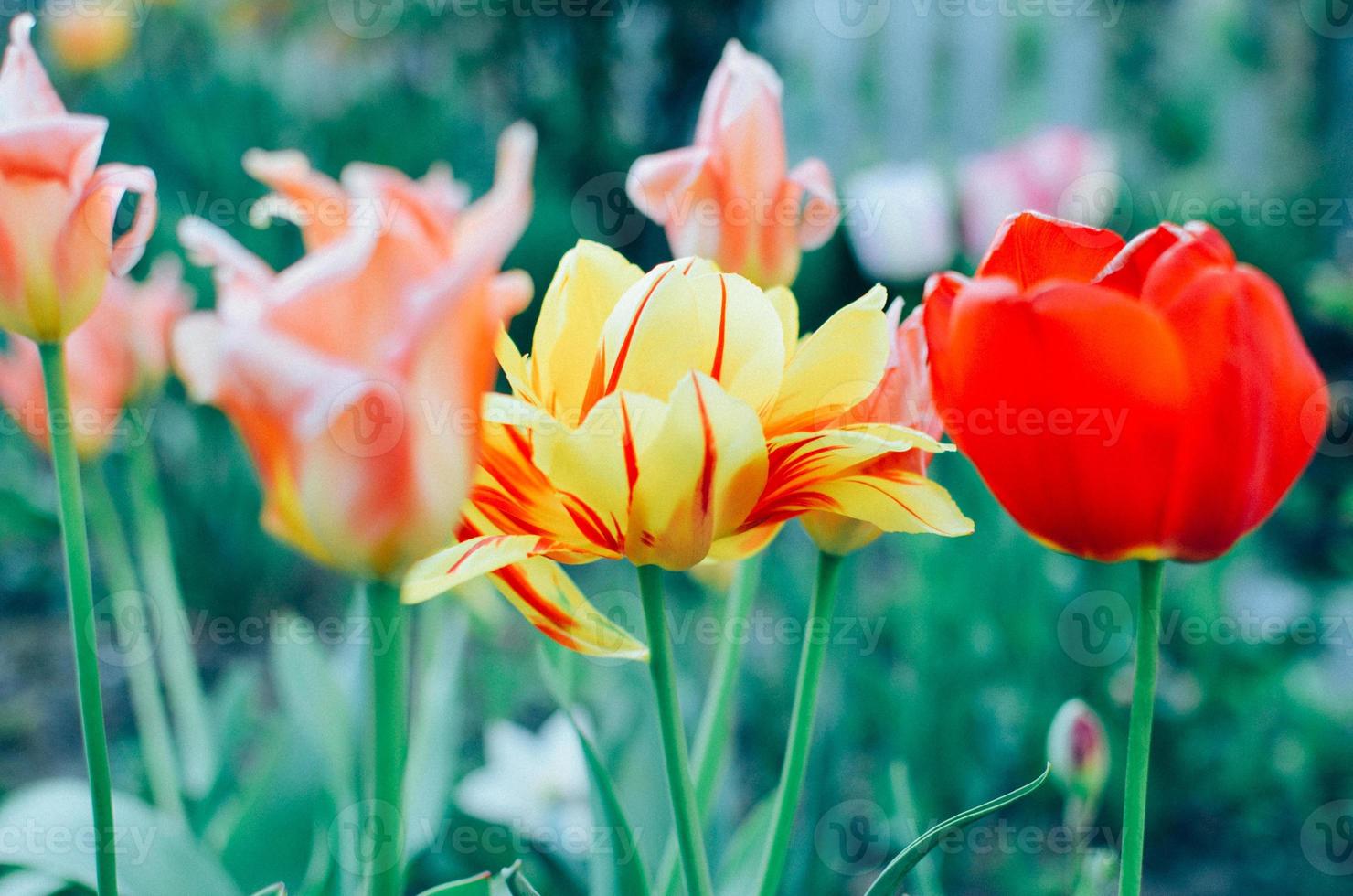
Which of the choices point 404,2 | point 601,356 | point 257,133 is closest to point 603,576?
point 257,133

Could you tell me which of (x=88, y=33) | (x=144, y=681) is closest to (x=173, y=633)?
(x=144, y=681)

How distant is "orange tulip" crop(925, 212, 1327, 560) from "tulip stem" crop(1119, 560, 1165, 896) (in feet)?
0.06

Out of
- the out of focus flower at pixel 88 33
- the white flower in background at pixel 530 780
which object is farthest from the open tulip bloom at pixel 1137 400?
the out of focus flower at pixel 88 33

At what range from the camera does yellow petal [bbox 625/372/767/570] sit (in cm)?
25

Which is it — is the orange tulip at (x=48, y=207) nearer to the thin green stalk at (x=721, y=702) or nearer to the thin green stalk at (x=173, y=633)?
the thin green stalk at (x=721, y=702)

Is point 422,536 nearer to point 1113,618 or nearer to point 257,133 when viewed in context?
point 1113,618

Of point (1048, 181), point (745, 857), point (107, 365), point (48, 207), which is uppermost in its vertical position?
point (48, 207)

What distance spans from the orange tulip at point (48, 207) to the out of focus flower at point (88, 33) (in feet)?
7.65

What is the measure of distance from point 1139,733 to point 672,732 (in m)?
0.10

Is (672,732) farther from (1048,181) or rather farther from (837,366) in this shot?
(1048,181)

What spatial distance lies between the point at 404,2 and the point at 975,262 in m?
1.69

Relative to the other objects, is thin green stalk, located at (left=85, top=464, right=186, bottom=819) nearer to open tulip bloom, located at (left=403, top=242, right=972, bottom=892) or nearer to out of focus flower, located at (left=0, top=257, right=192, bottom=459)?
out of focus flower, located at (left=0, top=257, right=192, bottom=459)

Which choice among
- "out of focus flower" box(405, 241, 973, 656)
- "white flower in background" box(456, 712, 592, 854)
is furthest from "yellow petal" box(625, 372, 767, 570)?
"white flower in background" box(456, 712, 592, 854)

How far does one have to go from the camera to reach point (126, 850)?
0.42 metres
